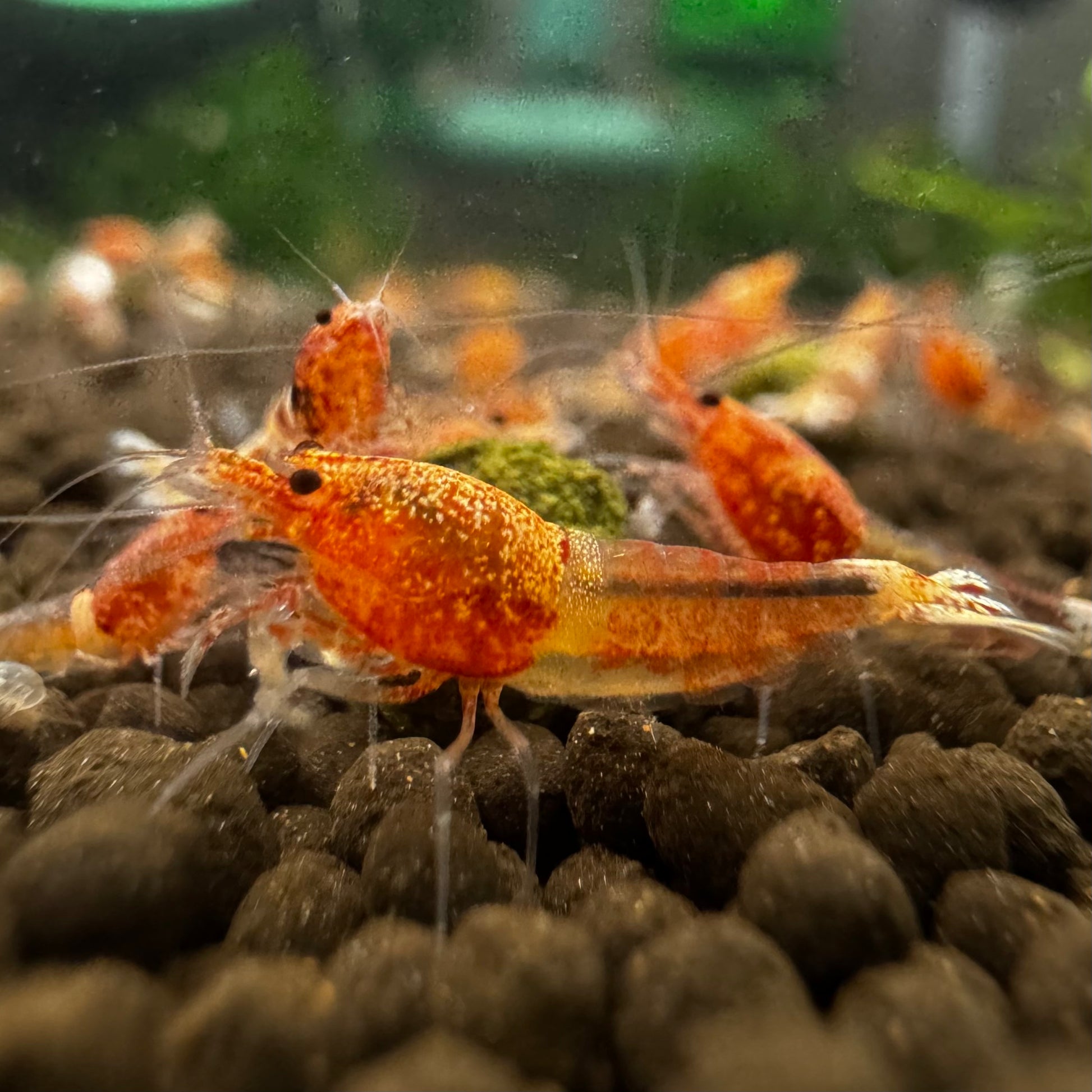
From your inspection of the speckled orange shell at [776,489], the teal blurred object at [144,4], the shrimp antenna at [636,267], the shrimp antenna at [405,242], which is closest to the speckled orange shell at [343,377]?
the shrimp antenna at [405,242]

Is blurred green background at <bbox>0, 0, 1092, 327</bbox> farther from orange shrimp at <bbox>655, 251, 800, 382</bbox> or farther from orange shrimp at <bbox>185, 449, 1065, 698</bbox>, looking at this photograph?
orange shrimp at <bbox>185, 449, 1065, 698</bbox>

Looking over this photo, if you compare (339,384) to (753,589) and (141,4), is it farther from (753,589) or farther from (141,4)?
(753,589)

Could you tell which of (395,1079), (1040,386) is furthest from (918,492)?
(395,1079)

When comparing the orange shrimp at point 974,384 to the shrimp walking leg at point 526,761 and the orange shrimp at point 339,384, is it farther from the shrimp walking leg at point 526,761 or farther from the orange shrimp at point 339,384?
the shrimp walking leg at point 526,761

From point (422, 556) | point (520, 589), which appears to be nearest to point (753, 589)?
point (520, 589)

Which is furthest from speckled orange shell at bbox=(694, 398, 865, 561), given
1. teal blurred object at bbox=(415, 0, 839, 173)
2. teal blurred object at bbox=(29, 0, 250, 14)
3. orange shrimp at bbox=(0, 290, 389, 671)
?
teal blurred object at bbox=(29, 0, 250, 14)

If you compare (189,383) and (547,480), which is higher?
(189,383)
